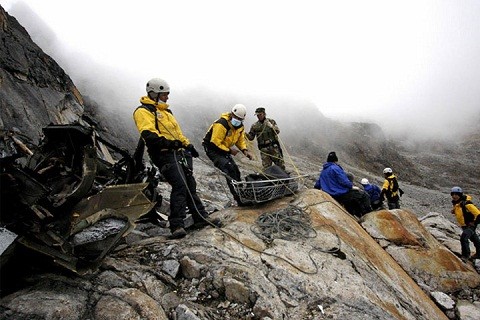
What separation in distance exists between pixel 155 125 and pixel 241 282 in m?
2.42

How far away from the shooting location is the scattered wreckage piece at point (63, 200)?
3043mm

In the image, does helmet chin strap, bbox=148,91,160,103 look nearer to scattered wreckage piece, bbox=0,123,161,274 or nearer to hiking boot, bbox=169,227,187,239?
scattered wreckage piece, bbox=0,123,161,274

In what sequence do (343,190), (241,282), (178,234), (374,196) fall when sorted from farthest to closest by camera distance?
(374,196) → (343,190) → (178,234) → (241,282)

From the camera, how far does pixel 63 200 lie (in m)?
3.44

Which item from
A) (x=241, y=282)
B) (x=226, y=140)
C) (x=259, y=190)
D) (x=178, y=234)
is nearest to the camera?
(x=241, y=282)

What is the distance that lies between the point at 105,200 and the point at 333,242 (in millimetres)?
3285

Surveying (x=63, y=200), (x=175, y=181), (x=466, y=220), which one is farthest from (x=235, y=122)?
(x=466, y=220)

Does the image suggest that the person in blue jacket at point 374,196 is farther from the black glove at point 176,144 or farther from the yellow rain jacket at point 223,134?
the black glove at point 176,144

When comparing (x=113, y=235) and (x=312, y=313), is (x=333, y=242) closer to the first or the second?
(x=312, y=313)

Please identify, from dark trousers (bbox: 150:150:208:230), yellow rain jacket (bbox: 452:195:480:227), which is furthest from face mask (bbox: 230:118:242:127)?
yellow rain jacket (bbox: 452:195:480:227)

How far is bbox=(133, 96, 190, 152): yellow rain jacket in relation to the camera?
457cm

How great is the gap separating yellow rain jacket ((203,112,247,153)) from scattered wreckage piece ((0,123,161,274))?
1.94 meters

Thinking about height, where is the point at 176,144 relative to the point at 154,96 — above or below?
below

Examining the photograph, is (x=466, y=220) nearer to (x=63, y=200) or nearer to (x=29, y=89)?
(x=63, y=200)
